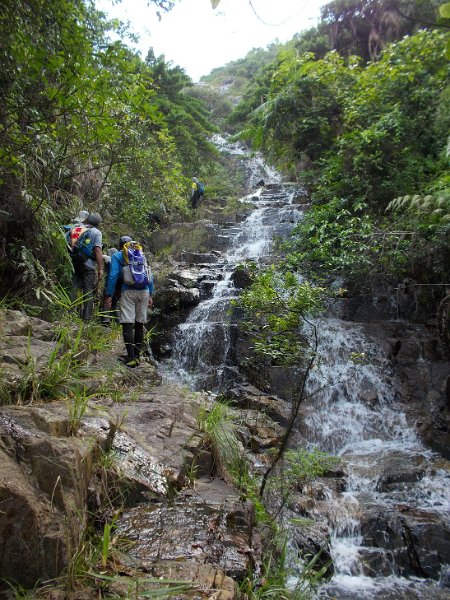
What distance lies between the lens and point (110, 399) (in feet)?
13.3

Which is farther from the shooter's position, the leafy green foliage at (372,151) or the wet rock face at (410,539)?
the leafy green foliage at (372,151)

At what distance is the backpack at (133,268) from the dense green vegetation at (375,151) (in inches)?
182

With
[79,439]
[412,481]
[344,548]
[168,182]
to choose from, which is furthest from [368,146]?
[79,439]

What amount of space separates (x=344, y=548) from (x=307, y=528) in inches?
24.7

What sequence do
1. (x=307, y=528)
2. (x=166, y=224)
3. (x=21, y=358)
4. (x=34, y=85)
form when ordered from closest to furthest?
(x=21, y=358), (x=34, y=85), (x=307, y=528), (x=166, y=224)

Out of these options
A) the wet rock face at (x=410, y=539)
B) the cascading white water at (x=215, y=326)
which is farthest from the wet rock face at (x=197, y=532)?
the cascading white water at (x=215, y=326)

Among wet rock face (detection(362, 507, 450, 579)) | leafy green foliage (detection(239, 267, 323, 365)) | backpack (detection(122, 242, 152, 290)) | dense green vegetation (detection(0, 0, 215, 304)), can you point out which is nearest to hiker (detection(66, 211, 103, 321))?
dense green vegetation (detection(0, 0, 215, 304))

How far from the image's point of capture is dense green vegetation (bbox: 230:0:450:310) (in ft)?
29.4

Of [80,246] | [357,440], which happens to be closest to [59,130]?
[80,246]

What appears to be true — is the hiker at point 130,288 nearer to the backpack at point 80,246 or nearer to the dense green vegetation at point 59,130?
the backpack at point 80,246

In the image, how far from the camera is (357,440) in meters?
7.14

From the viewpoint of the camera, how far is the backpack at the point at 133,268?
5.73 metres

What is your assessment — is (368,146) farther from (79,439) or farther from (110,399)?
(79,439)

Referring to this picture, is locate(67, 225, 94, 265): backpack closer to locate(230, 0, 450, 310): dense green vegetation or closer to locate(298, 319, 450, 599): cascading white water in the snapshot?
locate(298, 319, 450, 599): cascading white water
